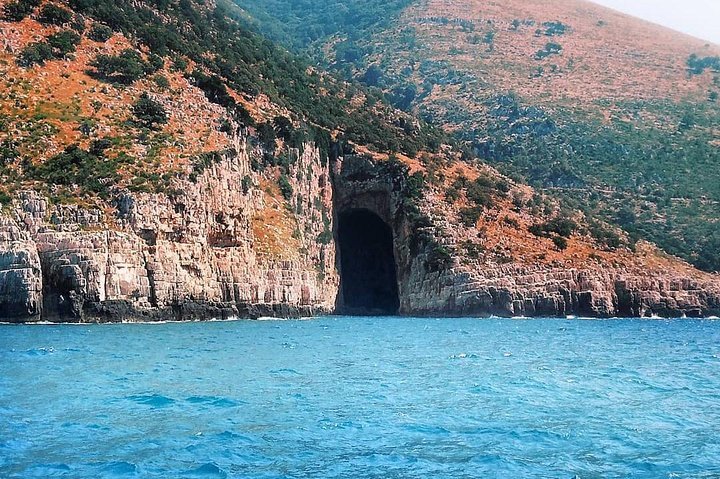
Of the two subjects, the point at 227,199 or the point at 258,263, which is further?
the point at 227,199

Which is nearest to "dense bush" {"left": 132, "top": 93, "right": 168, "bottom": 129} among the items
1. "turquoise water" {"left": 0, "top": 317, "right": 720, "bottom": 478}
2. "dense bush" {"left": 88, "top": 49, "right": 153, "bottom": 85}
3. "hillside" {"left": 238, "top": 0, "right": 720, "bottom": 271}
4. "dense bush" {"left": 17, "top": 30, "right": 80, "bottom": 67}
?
"dense bush" {"left": 88, "top": 49, "right": 153, "bottom": 85}

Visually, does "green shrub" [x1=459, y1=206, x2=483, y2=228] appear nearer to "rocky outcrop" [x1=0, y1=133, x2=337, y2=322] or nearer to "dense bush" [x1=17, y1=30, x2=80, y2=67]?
"rocky outcrop" [x1=0, y1=133, x2=337, y2=322]

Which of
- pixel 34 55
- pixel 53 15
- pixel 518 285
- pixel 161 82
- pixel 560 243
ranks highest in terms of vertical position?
pixel 53 15

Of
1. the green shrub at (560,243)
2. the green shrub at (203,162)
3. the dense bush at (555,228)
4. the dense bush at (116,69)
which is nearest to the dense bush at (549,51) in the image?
the dense bush at (555,228)

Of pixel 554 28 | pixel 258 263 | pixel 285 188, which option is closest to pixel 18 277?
pixel 258 263

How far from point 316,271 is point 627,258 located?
27.0 metres

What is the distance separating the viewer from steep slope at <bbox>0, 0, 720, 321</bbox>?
169 feet

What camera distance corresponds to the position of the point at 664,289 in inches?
2918

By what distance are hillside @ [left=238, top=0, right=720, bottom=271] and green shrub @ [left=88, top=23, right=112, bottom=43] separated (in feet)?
151

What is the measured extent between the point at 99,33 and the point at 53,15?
3.65 m

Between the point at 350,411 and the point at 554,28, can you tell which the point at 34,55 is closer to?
the point at 350,411

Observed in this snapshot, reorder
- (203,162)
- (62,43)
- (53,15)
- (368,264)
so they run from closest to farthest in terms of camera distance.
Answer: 1. (203,162)
2. (62,43)
3. (53,15)
4. (368,264)

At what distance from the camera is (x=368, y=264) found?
90188 millimetres

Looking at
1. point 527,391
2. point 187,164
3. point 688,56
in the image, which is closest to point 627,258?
point 187,164
